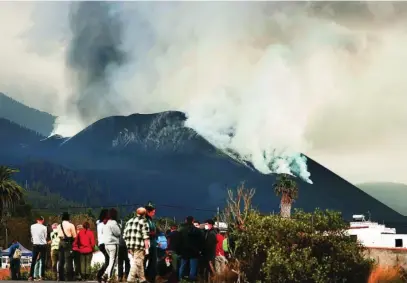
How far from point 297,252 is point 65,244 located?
6.02m

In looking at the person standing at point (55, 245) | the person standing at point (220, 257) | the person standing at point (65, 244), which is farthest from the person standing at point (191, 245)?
the person standing at point (55, 245)

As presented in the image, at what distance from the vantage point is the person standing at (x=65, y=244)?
21.1 m

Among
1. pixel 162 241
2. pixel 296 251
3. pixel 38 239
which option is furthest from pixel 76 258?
pixel 296 251

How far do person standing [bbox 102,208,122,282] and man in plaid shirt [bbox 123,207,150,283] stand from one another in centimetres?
110

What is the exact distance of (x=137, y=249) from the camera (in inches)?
711

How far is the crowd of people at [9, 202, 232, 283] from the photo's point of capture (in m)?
18.2

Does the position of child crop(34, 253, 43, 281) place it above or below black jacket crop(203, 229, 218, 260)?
below

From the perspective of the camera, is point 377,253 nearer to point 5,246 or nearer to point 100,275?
point 100,275

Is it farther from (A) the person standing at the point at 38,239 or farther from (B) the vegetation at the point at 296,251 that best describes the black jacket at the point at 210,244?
(A) the person standing at the point at 38,239

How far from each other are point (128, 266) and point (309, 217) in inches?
202

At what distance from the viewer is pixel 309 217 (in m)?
22.2

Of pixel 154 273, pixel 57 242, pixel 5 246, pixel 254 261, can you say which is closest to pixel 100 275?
pixel 154 273

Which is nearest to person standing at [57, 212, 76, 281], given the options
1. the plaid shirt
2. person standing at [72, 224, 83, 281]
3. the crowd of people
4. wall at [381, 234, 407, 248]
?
the crowd of people

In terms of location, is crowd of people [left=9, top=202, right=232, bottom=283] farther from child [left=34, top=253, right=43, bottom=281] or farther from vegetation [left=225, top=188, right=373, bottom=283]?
vegetation [left=225, top=188, right=373, bottom=283]
